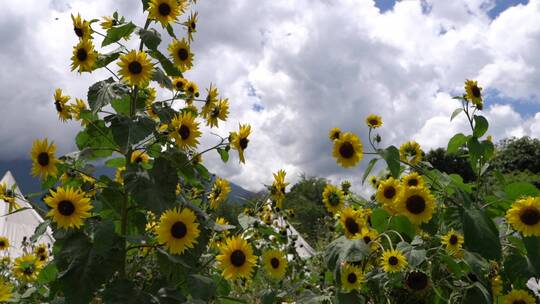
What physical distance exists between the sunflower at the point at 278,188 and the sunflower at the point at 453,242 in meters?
1.11

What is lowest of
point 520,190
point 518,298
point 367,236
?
point 518,298

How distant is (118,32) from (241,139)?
0.86 m

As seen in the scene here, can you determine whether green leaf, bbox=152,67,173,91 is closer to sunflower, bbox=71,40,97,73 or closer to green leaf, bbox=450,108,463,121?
sunflower, bbox=71,40,97,73

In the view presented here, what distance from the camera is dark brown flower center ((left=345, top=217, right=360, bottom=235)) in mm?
2832

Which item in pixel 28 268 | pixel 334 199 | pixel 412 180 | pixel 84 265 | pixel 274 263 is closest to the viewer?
pixel 84 265

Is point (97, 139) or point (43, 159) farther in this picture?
point (97, 139)

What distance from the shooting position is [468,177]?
35.2 meters

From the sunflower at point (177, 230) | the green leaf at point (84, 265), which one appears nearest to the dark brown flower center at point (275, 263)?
the sunflower at point (177, 230)

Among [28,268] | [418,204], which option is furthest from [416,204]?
[28,268]

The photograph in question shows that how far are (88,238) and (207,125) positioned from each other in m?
1.02

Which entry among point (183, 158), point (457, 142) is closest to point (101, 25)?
point (183, 158)

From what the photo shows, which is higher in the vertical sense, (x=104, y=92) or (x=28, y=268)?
(x=28, y=268)

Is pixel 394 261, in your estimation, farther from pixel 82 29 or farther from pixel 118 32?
pixel 82 29

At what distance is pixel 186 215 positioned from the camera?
2.36 metres
